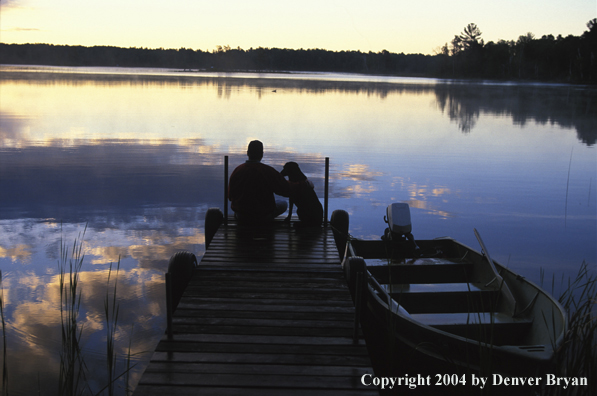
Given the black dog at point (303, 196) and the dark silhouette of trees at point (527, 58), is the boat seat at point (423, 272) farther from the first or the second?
the dark silhouette of trees at point (527, 58)

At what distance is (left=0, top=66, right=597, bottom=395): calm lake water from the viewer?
5.88m

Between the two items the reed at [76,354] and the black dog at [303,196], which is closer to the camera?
the reed at [76,354]

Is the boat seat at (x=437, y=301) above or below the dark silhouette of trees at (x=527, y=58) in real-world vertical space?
below

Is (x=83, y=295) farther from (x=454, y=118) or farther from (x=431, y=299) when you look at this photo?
(x=454, y=118)

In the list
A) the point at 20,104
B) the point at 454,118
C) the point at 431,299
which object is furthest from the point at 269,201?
the point at 20,104

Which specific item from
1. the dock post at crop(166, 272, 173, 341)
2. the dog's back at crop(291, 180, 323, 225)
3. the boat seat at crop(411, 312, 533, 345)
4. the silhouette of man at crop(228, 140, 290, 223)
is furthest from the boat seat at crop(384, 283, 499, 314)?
the dock post at crop(166, 272, 173, 341)

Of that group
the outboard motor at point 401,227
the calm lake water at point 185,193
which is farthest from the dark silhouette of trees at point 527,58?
the outboard motor at point 401,227

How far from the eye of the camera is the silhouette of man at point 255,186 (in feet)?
20.7

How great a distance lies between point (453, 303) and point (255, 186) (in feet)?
9.18

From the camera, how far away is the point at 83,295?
244 inches

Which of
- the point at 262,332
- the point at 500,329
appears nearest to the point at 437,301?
the point at 500,329

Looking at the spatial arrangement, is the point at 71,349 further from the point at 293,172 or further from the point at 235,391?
the point at 293,172

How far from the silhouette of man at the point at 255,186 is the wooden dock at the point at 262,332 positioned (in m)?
0.79

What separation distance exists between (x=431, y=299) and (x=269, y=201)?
244cm
